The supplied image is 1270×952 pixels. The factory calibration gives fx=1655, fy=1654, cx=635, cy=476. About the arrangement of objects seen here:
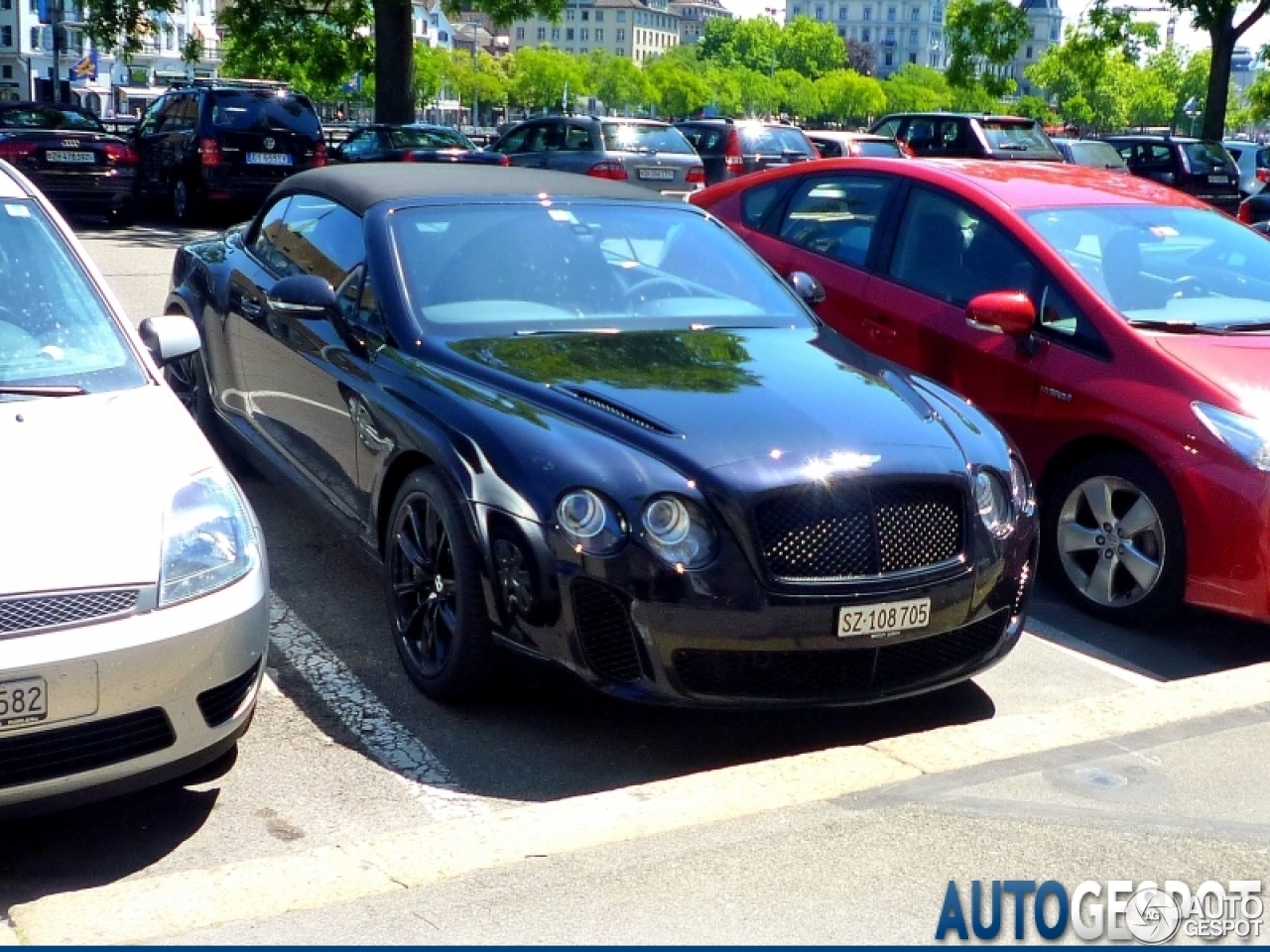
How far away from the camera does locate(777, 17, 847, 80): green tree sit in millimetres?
155250

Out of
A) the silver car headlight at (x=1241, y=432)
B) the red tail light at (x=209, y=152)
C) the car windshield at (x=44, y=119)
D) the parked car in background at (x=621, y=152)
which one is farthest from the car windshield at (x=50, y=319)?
the parked car in background at (x=621, y=152)

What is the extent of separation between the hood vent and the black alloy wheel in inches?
18.2

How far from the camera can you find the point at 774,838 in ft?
12.6

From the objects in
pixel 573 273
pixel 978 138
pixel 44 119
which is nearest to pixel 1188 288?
pixel 573 273

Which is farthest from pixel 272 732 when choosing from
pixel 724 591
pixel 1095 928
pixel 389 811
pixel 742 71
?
pixel 742 71

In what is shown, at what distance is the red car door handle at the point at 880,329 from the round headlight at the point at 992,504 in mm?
2364

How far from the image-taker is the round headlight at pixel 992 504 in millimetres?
4676

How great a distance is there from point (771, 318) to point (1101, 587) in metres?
1.52

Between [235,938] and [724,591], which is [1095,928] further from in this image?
[235,938]

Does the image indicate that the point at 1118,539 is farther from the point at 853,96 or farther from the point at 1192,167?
the point at 853,96

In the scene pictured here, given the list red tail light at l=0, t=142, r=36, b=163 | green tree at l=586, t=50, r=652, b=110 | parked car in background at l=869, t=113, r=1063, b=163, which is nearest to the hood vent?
red tail light at l=0, t=142, r=36, b=163

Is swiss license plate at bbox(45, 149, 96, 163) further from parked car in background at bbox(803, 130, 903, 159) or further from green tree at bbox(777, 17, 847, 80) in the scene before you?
green tree at bbox(777, 17, 847, 80)

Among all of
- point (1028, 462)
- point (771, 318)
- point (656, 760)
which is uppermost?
point (771, 318)

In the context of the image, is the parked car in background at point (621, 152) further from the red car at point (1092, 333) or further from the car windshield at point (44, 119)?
the red car at point (1092, 333)
